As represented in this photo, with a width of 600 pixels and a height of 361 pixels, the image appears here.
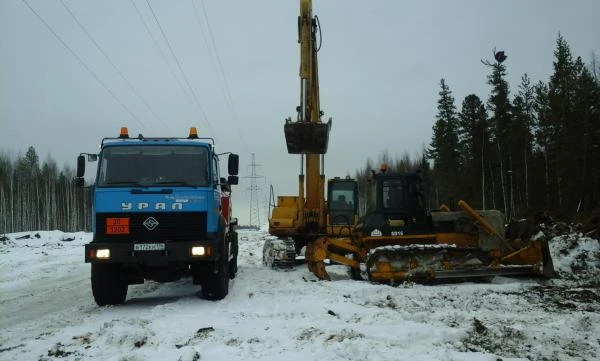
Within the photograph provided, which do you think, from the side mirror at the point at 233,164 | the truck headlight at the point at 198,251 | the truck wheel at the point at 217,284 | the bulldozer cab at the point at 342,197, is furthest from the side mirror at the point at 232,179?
the bulldozer cab at the point at 342,197

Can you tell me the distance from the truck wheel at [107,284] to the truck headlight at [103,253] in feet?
1.52

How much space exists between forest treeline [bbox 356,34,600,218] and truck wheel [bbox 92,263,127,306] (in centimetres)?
2459

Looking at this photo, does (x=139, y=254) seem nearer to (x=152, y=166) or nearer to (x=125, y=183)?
(x=125, y=183)

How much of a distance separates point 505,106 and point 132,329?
4320 cm

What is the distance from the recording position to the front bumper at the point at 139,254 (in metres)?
9.83

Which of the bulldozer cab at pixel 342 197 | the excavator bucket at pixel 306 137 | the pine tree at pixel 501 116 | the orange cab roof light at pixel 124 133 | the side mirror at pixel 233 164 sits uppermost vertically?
the pine tree at pixel 501 116

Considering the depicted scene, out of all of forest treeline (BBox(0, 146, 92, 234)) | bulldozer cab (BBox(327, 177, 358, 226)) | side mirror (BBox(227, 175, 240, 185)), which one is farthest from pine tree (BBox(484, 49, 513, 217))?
forest treeline (BBox(0, 146, 92, 234))

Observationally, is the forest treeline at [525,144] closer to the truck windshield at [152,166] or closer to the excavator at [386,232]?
the excavator at [386,232]

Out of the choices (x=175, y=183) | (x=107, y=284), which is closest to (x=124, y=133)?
(x=175, y=183)

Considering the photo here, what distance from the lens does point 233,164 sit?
1185cm

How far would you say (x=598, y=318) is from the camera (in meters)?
7.85

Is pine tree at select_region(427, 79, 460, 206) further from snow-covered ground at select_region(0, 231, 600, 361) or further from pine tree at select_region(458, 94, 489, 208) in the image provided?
snow-covered ground at select_region(0, 231, 600, 361)

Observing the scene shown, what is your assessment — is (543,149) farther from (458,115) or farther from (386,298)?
(386,298)

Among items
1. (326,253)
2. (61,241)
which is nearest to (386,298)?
(326,253)
